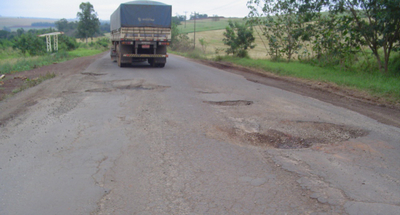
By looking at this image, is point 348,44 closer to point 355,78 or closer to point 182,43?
point 355,78

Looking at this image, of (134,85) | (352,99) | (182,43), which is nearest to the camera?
(352,99)

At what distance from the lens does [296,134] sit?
5727mm

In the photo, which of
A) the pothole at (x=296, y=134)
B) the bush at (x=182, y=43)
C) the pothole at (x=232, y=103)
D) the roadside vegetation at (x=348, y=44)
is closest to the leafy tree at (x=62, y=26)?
the bush at (x=182, y=43)

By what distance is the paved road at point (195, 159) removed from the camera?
11.0 feet

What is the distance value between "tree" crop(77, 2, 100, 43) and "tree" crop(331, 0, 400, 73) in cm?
6468

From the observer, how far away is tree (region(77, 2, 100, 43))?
6912 cm

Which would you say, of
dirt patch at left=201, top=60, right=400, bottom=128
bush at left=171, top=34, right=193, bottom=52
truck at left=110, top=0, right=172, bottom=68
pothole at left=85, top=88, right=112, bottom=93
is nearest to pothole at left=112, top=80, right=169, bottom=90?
pothole at left=85, top=88, right=112, bottom=93

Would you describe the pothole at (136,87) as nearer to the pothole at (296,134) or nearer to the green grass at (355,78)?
the pothole at (296,134)

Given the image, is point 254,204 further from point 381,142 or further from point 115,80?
point 115,80

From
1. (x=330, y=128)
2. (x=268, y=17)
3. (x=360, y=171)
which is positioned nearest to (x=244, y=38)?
(x=268, y=17)

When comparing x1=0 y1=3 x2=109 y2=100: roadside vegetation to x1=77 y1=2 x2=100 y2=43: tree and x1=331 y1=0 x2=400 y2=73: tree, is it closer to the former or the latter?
x1=77 y1=2 x2=100 y2=43: tree

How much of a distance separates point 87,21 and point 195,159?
7287 centimetres

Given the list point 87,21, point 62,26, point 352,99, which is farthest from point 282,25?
point 62,26

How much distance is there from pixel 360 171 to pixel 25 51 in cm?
4082
